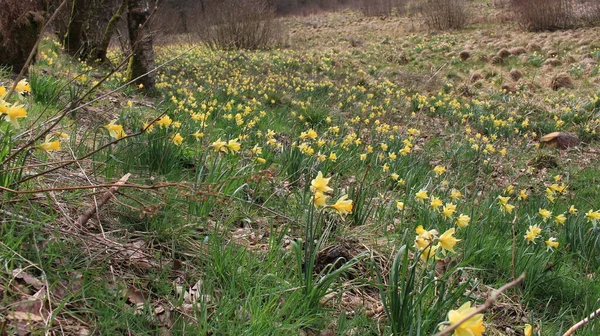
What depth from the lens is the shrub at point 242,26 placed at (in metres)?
16.3

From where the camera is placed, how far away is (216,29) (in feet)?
55.4

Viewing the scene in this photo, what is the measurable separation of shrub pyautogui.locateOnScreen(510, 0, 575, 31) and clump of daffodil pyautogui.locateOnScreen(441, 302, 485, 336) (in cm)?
1780

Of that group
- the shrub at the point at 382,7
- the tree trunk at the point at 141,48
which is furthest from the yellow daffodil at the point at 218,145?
the shrub at the point at 382,7

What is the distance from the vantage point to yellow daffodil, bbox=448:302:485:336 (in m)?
0.88

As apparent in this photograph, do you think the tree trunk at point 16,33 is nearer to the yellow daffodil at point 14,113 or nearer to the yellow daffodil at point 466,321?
the yellow daffodil at point 14,113

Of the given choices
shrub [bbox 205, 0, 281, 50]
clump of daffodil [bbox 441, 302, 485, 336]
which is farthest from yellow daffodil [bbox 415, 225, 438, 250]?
shrub [bbox 205, 0, 281, 50]

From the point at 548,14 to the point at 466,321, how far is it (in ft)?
59.2

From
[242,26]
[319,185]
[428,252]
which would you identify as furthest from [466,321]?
[242,26]

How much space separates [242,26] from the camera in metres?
16.4

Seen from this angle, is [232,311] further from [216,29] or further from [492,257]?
[216,29]

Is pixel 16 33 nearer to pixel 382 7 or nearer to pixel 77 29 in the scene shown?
pixel 77 29

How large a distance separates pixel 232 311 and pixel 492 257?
1.68m

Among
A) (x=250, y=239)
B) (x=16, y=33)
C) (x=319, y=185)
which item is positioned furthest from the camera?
(x=16, y=33)

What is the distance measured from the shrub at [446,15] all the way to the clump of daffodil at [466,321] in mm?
20194
